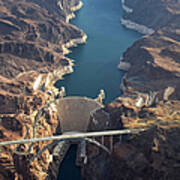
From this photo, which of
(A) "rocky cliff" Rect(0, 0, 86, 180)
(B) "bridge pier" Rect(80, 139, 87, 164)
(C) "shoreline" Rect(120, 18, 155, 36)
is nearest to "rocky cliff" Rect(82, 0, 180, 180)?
(B) "bridge pier" Rect(80, 139, 87, 164)

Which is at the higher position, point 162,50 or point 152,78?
point 162,50

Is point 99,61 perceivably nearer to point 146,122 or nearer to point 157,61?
point 157,61

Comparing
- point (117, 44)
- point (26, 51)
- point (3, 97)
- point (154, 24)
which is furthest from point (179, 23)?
point (3, 97)

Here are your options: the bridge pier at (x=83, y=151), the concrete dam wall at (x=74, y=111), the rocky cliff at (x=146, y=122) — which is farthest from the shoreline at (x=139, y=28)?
the bridge pier at (x=83, y=151)

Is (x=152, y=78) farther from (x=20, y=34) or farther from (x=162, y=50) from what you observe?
(x=20, y=34)

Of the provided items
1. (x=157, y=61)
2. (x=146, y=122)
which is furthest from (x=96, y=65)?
(x=146, y=122)
